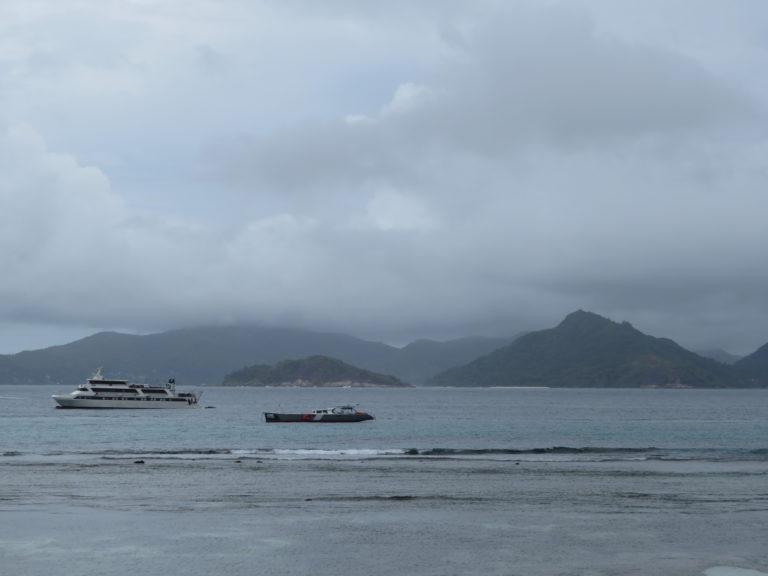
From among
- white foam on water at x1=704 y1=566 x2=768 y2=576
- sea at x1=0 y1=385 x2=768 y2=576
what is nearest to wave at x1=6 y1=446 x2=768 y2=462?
sea at x1=0 y1=385 x2=768 y2=576

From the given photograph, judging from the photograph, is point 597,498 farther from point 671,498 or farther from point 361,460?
point 361,460

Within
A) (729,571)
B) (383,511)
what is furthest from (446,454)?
(729,571)

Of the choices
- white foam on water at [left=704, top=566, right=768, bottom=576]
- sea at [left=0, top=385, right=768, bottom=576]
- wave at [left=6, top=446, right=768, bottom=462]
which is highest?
white foam on water at [left=704, top=566, right=768, bottom=576]

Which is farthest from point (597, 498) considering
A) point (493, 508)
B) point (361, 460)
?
point (361, 460)

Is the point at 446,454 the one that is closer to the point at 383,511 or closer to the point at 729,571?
the point at 383,511

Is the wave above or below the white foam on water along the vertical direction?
below

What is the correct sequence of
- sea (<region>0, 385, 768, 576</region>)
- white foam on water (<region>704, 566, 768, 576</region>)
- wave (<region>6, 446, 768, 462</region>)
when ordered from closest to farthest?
white foam on water (<region>704, 566, 768, 576</region>), sea (<region>0, 385, 768, 576</region>), wave (<region>6, 446, 768, 462</region>)

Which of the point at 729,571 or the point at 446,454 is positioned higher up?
the point at 729,571

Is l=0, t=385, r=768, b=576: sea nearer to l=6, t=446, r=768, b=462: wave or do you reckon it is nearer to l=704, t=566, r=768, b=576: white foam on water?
l=704, t=566, r=768, b=576: white foam on water

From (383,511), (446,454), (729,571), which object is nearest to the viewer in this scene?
(729,571)

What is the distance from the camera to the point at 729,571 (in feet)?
98.6

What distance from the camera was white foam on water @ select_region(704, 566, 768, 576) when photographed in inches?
1165

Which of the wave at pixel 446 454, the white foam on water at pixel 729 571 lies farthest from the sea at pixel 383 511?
the wave at pixel 446 454

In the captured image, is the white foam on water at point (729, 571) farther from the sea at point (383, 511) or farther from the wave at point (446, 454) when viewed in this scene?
the wave at point (446, 454)
